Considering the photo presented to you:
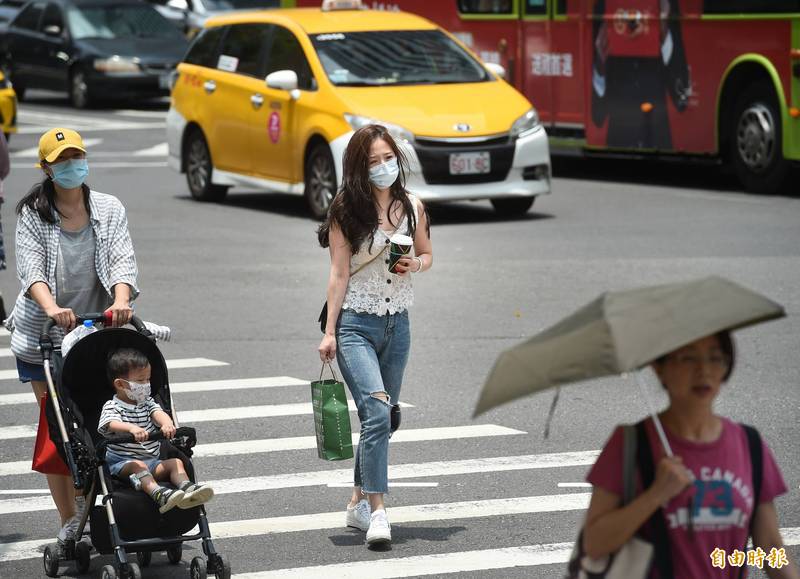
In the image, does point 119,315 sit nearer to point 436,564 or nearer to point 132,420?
point 132,420

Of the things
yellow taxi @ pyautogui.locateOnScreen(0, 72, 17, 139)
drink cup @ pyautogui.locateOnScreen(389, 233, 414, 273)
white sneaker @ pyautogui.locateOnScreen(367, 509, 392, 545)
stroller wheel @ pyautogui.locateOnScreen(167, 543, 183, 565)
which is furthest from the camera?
yellow taxi @ pyautogui.locateOnScreen(0, 72, 17, 139)

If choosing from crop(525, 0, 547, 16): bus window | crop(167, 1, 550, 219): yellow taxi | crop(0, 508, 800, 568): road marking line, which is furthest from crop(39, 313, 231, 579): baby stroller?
crop(525, 0, 547, 16): bus window

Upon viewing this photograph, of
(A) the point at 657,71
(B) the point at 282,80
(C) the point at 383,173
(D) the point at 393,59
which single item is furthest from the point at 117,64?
(C) the point at 383,173

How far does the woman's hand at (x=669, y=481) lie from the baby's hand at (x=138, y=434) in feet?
9.17

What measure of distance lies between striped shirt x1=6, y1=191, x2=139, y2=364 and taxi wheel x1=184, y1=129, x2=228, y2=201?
11.2 metres

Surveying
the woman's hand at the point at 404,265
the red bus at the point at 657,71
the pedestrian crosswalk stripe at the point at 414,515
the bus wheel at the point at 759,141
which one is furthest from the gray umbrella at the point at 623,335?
the bus wheel at the point at 759,141

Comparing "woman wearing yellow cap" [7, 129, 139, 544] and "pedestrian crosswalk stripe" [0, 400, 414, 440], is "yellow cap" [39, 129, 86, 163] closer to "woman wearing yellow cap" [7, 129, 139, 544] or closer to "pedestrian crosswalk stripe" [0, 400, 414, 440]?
"woman wearing yellow cap" [7, 129, 139, 544]

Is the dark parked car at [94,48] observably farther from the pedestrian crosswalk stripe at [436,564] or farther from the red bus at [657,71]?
the pedestrian crosswalk stripe at [436,564]

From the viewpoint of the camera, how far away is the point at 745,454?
3.71 meters

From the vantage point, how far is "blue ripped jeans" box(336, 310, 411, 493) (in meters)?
6.62

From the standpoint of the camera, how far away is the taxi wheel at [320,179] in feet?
51.7

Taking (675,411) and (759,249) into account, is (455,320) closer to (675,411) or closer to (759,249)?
(759,249)

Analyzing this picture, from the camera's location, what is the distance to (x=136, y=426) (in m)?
6.00

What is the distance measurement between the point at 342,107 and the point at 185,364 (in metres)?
5.76
